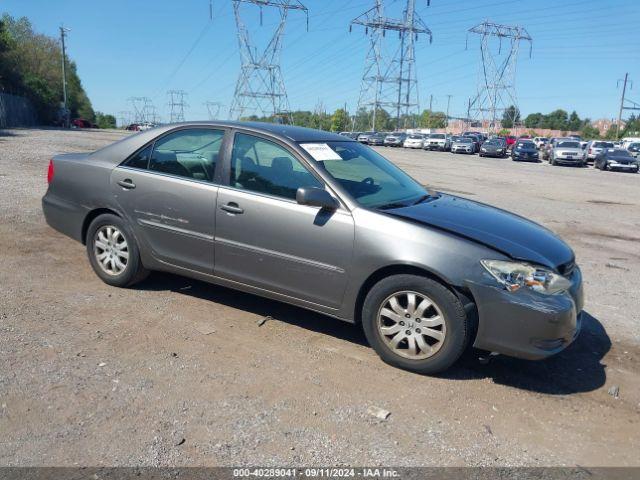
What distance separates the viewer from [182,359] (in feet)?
12.9

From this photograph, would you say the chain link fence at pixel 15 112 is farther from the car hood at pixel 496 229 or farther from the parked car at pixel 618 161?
the car hood at pixel 496 229

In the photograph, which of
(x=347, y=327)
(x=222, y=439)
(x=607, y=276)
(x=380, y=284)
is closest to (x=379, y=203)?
(x=380, y=284)

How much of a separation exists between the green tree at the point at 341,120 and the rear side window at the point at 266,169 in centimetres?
10040

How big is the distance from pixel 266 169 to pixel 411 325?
172 cm

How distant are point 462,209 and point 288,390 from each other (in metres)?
2.16

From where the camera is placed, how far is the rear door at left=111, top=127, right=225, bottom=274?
15.3 ft

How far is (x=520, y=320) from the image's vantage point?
3617 millimetres

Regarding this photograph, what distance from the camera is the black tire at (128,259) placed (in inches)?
200

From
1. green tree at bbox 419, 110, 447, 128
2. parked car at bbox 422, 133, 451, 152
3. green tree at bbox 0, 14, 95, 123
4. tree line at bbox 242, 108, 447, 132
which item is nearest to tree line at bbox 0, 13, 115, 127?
green tree at bbox 0, 14, 95, 123

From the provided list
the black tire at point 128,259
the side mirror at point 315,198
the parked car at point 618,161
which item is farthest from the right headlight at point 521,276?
the parked car at point 618,161

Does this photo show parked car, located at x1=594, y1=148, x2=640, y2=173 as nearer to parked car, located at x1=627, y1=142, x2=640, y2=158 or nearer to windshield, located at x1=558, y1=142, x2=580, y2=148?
windshield, located at x1=558, y1=142, x2=580, y2=148

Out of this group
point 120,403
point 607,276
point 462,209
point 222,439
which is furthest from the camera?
point 607,276

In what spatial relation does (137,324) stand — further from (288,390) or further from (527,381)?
(527,381)

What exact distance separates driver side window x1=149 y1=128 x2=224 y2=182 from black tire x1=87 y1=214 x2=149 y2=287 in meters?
0.61
